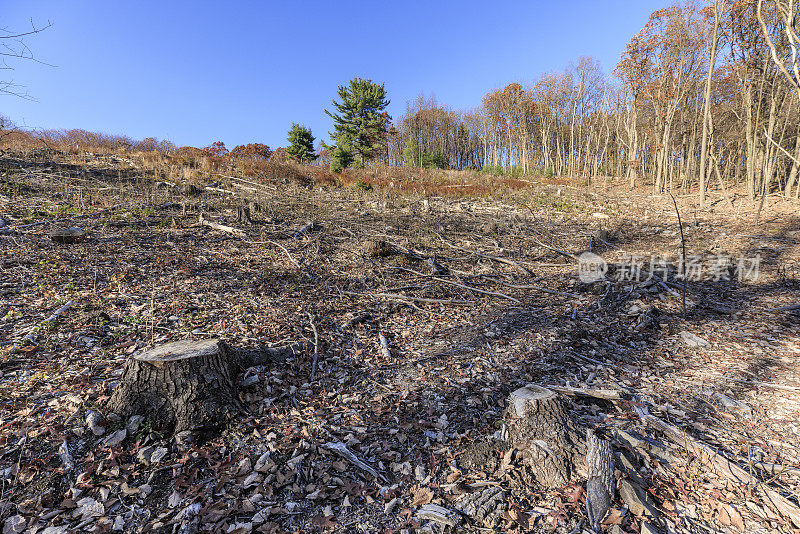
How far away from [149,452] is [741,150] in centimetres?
2920

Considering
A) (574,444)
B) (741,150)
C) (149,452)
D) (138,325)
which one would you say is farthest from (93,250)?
(741,150)

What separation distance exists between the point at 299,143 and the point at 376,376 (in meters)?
30.7

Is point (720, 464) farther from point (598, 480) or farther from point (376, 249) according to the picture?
point (376, 249)

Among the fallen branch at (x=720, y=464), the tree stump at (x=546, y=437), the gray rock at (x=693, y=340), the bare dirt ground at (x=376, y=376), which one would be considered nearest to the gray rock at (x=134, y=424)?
the bare dirt ground at (x=376, y=376)

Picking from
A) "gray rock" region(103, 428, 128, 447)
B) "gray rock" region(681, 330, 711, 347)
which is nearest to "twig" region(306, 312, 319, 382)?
"gray rock" region(103, 428, 128, 447)

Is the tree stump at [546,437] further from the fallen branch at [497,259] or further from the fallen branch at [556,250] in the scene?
the fallen branch at [556,250]

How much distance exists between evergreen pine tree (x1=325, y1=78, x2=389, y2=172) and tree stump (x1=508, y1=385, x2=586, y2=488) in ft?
101

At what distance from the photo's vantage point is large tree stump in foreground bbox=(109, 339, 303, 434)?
2717 mm

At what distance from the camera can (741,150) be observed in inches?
768

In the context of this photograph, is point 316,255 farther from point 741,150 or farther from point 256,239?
point 741,150

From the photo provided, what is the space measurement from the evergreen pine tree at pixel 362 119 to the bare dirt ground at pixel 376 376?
25428 mm

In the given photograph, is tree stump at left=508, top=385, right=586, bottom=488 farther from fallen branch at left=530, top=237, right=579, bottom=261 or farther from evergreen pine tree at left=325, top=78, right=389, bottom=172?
evergreen pine tree at left=325, top=78, right=389, bottom=172

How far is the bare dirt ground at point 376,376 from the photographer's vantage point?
2.16 metres

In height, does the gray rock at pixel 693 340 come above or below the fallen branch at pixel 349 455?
below
